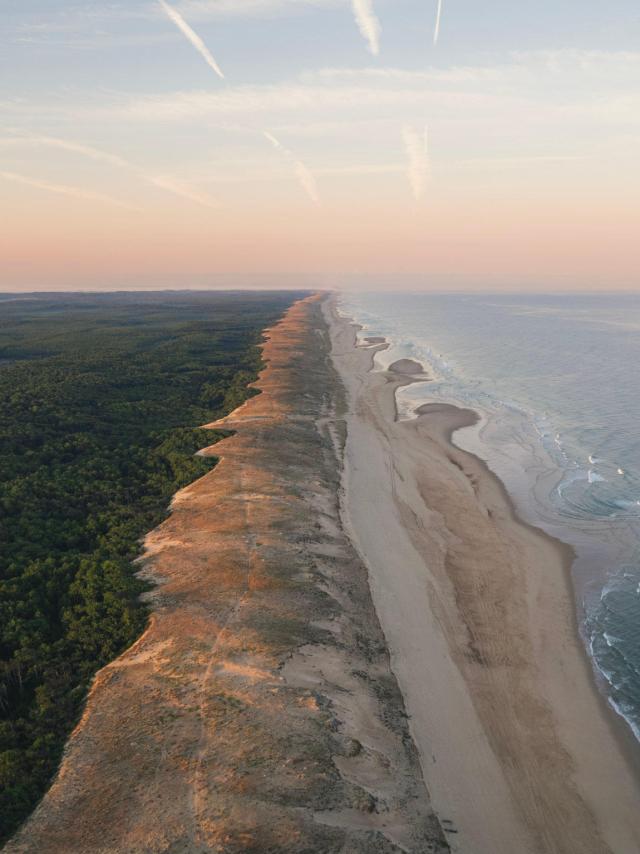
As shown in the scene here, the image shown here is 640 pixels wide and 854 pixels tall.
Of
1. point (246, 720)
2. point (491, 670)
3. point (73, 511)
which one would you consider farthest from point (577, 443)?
point (246, 720)

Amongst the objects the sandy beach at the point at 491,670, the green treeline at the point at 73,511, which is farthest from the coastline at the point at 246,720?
the sandy beach at the point at 491,670

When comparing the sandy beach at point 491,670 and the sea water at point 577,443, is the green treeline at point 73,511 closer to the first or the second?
the sandy beach at point 491,670

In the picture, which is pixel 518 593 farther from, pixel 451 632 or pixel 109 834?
pixel 109 834

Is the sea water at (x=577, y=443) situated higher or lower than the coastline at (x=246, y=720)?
lower

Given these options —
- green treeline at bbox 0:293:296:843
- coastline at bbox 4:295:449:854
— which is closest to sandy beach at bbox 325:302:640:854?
coastline at bbox 4:295:449:854

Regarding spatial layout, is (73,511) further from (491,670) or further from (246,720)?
(491,670)

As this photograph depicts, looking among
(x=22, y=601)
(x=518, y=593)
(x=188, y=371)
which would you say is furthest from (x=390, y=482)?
(x=188, y=371)
